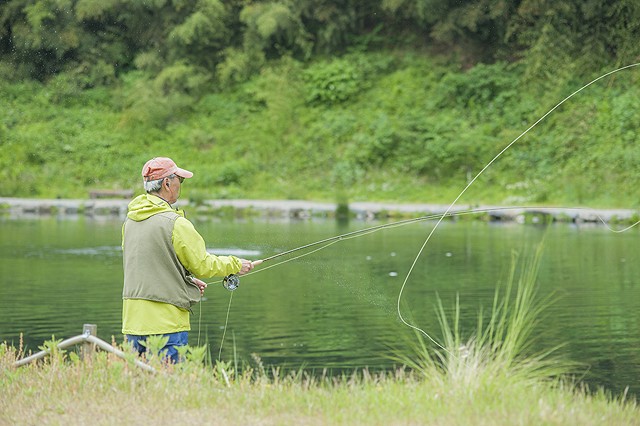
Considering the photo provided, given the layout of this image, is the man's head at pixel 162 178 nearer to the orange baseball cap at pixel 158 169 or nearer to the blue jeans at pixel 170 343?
the orange baseball cap at pixel 158 169

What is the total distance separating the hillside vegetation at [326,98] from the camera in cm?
2522

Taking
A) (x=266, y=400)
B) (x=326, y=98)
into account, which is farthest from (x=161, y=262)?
(x=326, y=98)

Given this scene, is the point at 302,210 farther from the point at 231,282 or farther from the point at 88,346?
the point at 88,346

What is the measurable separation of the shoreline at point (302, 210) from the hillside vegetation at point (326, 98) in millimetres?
740

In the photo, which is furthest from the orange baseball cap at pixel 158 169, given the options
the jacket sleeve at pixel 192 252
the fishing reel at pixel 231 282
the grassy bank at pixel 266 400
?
the grassy bank at pixel 266 400

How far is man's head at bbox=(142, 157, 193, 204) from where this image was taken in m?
5.50

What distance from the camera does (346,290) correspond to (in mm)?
12992

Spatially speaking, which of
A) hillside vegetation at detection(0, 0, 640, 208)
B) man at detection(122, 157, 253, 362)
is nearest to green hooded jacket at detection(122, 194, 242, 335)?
man at detection(122, 157, 253, 362)

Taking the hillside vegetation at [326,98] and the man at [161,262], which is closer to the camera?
the man at [161,262]

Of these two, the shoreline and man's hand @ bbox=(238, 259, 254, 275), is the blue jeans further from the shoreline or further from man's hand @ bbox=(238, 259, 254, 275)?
the shoreline

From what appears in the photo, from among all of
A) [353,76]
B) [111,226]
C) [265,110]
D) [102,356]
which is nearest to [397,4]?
[353,76]

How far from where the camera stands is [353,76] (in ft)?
95.3

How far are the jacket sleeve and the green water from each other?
109 inches

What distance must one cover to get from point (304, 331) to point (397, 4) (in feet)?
67.0
